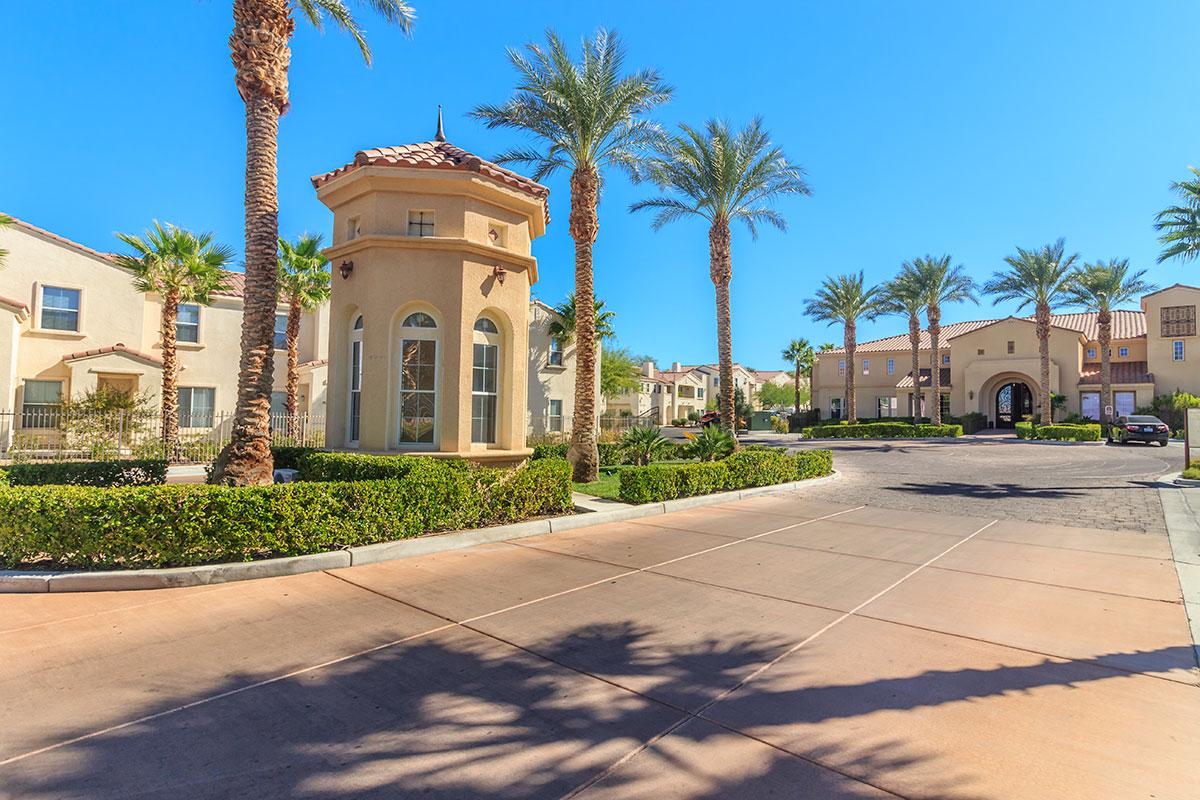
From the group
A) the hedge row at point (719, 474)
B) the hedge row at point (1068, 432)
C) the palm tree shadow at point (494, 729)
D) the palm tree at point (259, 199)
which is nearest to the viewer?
the palm tree shadow at point (494, 729)

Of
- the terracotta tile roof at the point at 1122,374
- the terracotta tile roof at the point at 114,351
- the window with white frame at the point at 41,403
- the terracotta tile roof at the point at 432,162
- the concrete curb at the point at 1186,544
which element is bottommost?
the concrete curb at the point at 1186,544

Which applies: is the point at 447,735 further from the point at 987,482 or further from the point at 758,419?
the point at 758,419

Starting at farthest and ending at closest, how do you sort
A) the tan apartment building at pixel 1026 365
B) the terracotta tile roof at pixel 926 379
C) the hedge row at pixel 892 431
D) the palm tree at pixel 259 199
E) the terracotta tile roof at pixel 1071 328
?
the terracotta tile roof at pixel 926 379, the terracotta tile roof at pixel 1071 328, the tan apartment building at pixel 1026 365, the hedge row at pixel 892 431, the palm tree at pixel 259 199

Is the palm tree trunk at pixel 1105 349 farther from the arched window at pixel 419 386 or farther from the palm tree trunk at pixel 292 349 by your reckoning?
the palm tree trunk at pixel 292 349

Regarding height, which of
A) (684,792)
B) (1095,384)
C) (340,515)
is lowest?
(684,792)

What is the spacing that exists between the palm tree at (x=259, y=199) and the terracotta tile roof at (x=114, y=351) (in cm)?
1703

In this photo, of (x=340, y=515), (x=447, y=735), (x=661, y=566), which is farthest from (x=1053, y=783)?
(x=340, y=515)

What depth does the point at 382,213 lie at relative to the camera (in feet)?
38.1

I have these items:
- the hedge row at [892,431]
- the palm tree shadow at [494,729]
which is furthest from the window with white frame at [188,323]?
the hedge row at [892,431]

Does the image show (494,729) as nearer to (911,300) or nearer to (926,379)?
(911,300)

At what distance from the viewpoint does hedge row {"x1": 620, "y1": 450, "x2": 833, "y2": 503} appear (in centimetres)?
1146

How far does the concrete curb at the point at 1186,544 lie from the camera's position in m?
5.48

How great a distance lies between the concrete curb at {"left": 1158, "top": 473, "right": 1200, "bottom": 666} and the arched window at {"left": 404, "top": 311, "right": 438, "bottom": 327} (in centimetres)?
1125

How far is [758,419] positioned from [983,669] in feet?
155
